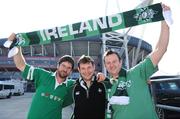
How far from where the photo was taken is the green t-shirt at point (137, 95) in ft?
11.6

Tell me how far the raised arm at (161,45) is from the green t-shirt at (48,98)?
1.15 meters

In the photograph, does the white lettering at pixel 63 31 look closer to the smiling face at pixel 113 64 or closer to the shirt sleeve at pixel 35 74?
the shirt sleeve at pixel 35 74

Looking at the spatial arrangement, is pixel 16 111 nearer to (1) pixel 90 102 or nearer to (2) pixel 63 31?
(2) pixel 63 31

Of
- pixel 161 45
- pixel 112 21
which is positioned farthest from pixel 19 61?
pixel 161 45

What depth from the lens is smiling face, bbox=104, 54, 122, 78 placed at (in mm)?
3732

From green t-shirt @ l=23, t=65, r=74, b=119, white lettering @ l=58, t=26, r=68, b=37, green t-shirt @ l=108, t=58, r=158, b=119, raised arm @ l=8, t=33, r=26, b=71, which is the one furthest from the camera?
white lettering @ l=58, t=26, r=68, b=37

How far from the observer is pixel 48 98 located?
4.18 m

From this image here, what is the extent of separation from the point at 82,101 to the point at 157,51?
1.00 m

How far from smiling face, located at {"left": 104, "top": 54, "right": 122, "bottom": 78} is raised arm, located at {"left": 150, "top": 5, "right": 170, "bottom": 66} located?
373 millimetres

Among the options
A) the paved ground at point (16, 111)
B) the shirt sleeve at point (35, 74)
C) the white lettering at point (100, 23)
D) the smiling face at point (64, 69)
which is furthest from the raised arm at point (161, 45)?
the paved ground at point (16, 111)

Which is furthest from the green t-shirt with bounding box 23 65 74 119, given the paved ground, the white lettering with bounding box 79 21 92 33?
the paved ground

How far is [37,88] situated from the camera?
4375 millimetres

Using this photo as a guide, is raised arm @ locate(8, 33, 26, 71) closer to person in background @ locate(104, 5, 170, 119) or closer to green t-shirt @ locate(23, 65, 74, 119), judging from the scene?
green t-shirt @ locate(23, 65, 74, 119)

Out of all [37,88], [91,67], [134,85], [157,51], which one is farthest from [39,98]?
[157,51]
